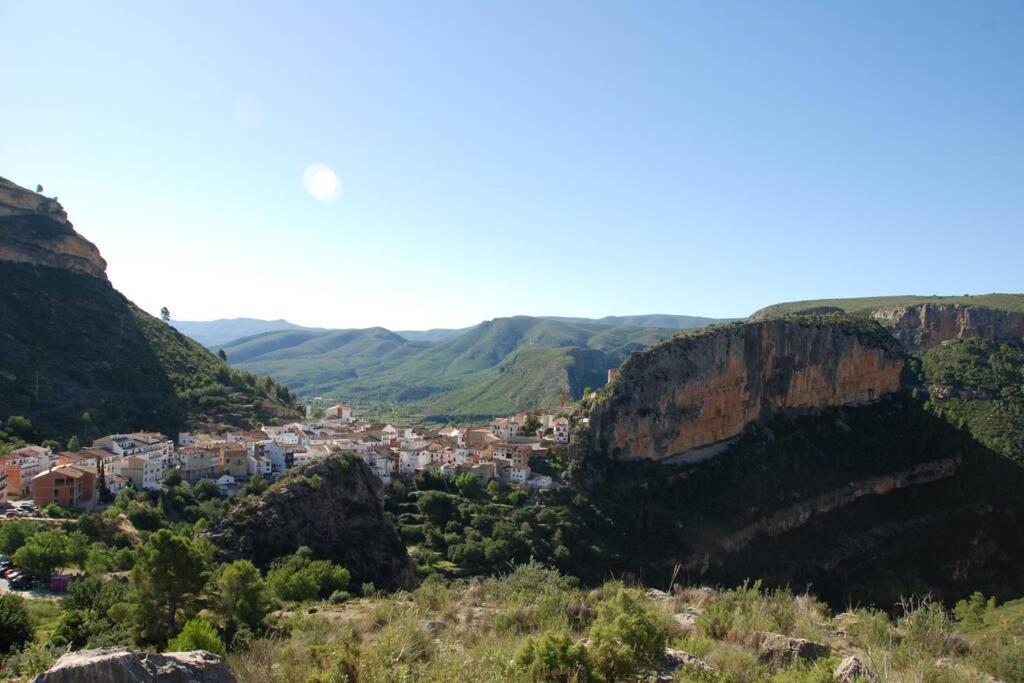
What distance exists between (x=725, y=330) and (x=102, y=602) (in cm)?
4486

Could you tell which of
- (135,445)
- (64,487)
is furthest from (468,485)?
(64,487)

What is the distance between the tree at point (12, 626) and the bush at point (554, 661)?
423 inches

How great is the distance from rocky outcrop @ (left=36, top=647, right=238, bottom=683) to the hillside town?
94.1ft

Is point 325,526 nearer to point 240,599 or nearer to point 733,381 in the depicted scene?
point 240,599

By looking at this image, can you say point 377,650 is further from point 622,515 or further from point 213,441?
point 213,441

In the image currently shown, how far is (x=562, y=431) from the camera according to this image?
168ft

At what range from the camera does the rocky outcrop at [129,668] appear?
554 cm

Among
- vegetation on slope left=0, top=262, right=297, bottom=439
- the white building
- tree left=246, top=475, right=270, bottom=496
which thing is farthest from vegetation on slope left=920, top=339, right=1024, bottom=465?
vegetation on slope left=0, top=262, right=297, bottom=439

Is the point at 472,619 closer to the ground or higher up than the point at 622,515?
higher up

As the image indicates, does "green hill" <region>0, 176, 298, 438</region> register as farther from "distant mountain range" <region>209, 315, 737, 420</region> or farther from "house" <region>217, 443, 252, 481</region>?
"distant mountain range" <region>209, 315, 737, 420</region>

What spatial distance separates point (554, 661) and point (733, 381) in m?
45.1

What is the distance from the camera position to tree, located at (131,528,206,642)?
46.1 feet

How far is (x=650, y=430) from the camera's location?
4522 cm

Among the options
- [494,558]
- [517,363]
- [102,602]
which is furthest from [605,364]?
[102,602]
